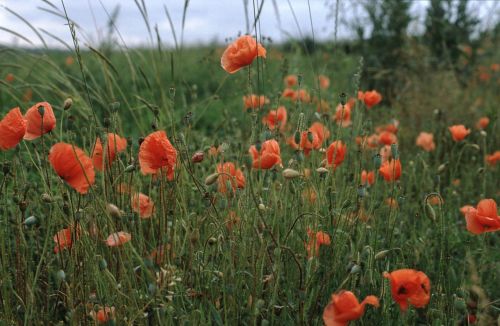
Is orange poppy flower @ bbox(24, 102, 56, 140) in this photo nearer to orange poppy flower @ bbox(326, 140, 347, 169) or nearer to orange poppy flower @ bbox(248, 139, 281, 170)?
orange poppy flower @ bbox(248, 139, 281, 170)

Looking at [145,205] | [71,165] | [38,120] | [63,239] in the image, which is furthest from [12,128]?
[145,205]

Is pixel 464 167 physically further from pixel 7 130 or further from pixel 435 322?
pixel 7 130

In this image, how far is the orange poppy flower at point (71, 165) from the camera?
1.52 metres

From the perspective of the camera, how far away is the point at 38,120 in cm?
170

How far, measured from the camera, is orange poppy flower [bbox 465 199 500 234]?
1.70m

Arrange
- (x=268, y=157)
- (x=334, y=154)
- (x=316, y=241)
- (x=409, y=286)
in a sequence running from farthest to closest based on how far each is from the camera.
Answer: (x=334, y=154), (x=316, y=241), (x=268, y=157), (x=409, y=286)

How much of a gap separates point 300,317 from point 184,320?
294 mm

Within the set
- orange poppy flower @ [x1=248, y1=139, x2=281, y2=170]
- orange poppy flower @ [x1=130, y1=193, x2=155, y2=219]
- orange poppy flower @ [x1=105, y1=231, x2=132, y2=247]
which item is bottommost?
orange poppy flower @ [x1=130, y1=193, x2=155, y2=219]

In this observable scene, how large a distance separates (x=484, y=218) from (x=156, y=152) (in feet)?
2.95

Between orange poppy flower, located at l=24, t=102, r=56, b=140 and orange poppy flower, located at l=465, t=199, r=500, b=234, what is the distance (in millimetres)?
1186

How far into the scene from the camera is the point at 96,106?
4.65m

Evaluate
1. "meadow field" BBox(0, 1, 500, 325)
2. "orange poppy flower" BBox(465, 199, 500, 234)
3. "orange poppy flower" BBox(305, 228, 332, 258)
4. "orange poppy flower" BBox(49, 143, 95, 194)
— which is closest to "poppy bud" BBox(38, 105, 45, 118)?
"meadow field" BBox(0, 1, 500, 325)

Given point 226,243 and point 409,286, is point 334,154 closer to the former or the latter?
point 226,243

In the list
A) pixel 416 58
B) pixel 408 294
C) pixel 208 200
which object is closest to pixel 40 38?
pixel 208 200
